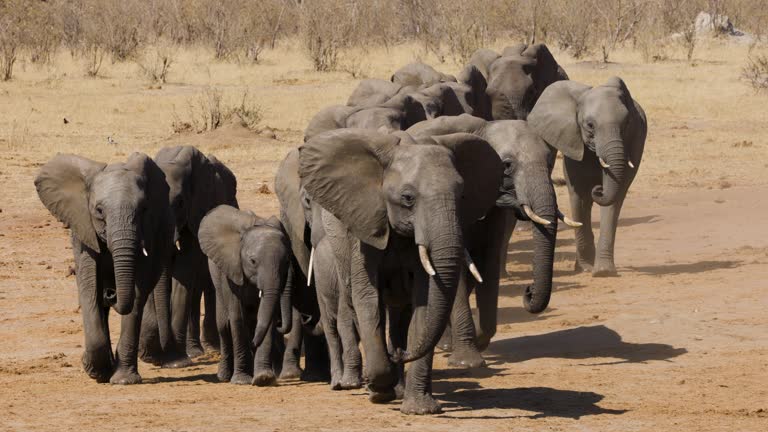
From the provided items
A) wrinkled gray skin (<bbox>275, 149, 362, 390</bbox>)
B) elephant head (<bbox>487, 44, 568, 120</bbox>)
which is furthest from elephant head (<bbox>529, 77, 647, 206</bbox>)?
wrinkled gray skin (<bbox>275, 149, 362, 390</bbox>)

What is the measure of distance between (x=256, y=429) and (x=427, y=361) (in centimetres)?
90

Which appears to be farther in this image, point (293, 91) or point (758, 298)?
point (293, 91)

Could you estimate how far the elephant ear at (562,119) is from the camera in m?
13.5

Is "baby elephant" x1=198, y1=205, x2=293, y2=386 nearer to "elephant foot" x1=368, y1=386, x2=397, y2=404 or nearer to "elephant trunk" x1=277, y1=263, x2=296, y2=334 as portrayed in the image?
"elephant trunk" x1=277, y1=263, x2=296, y2=334

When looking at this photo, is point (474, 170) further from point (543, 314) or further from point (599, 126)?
point (599, 126)

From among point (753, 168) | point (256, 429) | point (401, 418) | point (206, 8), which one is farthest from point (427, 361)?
point (206, 8)

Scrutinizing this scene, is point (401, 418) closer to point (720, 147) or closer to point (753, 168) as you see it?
point (753, 168)

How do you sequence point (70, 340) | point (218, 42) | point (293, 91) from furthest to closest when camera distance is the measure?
point (218, 42)
point (293, 91)
point (70, 340)

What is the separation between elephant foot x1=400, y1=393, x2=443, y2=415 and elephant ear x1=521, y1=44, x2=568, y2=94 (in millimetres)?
9902

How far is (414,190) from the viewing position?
7.12m

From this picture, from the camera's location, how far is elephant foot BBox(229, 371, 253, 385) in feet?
30.1

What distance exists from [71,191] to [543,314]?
4.03m

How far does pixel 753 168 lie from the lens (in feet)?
65.2

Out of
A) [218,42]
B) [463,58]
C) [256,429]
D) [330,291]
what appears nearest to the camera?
[256,429]
